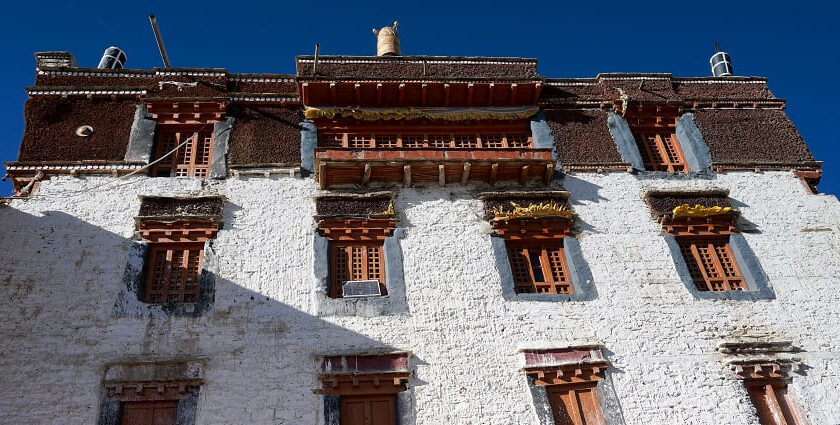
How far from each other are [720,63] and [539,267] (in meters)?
9.38

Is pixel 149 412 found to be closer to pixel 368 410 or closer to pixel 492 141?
pixel 368 410

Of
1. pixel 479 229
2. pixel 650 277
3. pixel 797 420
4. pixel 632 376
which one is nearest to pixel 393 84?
pixel 479 229

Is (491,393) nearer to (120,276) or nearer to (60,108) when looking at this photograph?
(120,276)

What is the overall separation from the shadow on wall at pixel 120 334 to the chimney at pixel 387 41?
7.98 m

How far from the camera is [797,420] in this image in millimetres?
10680

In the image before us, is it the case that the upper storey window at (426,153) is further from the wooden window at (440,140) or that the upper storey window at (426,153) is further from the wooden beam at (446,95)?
the wooden beam at (446,95)

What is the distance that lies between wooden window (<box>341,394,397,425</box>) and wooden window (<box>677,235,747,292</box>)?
6220 millimetres

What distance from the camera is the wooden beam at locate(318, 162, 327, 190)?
12.5 metres

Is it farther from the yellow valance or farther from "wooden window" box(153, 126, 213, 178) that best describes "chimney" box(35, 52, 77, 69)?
the yellow valance

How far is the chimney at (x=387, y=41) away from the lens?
17.4 meters

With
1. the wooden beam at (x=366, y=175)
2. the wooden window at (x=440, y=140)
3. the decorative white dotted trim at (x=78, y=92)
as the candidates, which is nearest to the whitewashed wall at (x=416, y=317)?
the wooden beam at (x=366, y=175)

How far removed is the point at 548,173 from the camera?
1330 cm

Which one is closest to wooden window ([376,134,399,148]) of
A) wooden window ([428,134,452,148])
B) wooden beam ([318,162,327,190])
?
wooden window ([428,134,452,148])

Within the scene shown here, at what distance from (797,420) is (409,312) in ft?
21.4
